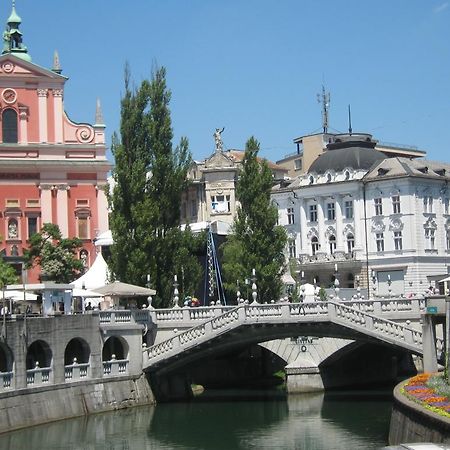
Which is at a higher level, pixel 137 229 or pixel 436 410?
pixel 137 229

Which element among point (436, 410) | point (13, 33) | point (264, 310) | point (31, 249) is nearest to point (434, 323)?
point (264, 310)

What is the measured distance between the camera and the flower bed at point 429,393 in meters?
34.8

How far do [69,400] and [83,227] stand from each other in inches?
1472

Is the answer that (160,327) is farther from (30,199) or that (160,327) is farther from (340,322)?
(30,199)

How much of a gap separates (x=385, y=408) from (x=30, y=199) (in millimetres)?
41050

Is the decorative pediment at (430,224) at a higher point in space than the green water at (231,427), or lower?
higher

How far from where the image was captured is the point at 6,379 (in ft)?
163

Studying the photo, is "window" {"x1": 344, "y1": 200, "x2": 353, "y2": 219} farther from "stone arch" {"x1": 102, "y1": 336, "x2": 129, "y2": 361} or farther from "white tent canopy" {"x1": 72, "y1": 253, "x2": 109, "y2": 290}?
"stone arch" {"x1": 102, "y1": 336, "x2": 129, "y2": 361}

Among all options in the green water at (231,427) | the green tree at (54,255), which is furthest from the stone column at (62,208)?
the green water at (231,427)

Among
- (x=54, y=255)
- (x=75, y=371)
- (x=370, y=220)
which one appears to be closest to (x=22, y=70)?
(x=54, y=255)

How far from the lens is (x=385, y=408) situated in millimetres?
55312

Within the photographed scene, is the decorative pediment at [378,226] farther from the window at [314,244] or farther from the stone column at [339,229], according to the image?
the window at [314,244]

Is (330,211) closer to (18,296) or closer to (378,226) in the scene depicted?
(378,226)

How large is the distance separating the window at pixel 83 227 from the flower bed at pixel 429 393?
4741cm
